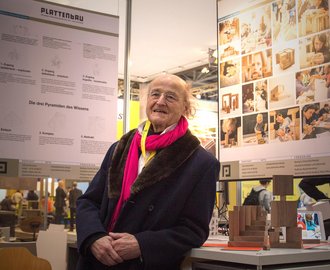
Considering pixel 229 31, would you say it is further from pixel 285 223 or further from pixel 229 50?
pixel 285 223

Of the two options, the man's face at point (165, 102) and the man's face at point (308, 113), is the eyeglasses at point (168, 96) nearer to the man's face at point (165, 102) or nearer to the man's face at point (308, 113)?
the man's face at point (165, 102)

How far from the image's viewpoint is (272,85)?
11.1 ft

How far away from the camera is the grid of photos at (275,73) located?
10.2 ft

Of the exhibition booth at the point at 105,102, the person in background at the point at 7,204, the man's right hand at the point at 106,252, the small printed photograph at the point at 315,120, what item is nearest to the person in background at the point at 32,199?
the exhibition booth at the point at 105,102

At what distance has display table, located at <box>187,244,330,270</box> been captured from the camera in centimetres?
177

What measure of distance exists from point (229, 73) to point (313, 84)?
78 cm

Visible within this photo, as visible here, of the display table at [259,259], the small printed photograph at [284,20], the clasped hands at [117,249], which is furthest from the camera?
the small printed photograph at [284,20]

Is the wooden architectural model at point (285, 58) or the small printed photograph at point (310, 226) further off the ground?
the wooden architectural model at point (285, 58)

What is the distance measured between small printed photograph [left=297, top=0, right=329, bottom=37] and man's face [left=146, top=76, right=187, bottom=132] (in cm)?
116

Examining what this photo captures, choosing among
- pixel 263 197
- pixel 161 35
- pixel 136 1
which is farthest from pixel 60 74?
pixel 161 35

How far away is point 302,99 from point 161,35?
4.78m

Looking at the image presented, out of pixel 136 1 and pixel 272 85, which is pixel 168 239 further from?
pixel 136 1

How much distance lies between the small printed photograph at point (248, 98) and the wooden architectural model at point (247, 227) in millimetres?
1273

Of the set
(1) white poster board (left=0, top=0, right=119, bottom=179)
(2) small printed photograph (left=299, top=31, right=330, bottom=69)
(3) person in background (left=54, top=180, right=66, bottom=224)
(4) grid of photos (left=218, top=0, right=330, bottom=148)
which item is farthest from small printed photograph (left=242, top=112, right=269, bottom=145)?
(3) person in background (left=54, top=180, right=66, bottom=224)
